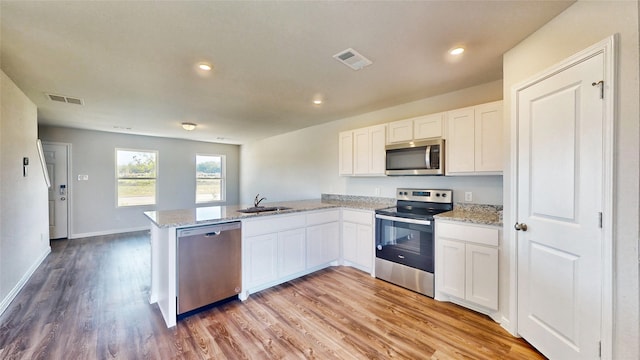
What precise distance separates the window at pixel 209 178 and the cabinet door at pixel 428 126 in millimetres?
6304

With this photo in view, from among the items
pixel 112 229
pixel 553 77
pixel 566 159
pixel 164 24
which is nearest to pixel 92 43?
pixel 164 24

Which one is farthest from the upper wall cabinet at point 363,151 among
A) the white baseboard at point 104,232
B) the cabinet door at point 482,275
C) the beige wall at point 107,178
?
the white baseboard at point 104,232

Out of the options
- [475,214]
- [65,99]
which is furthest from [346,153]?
[65,99]

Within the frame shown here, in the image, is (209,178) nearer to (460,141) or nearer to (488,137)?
(460,141)

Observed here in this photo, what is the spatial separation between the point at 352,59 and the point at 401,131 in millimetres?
1388

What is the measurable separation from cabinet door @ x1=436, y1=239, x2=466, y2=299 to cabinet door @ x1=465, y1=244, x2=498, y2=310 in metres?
0.05

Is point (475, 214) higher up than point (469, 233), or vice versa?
point (475, 214)

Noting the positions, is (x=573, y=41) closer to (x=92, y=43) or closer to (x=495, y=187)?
(x=495, y=187)

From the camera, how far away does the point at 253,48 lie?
2.10 metres

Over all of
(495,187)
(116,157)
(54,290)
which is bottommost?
(54,290)

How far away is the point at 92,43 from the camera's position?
2008 millimetres

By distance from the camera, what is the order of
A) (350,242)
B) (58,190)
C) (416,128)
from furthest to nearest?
(58,190) → (350,242) → (416,128)

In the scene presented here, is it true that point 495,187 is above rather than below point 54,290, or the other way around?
above

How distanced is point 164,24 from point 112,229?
20.0ft
